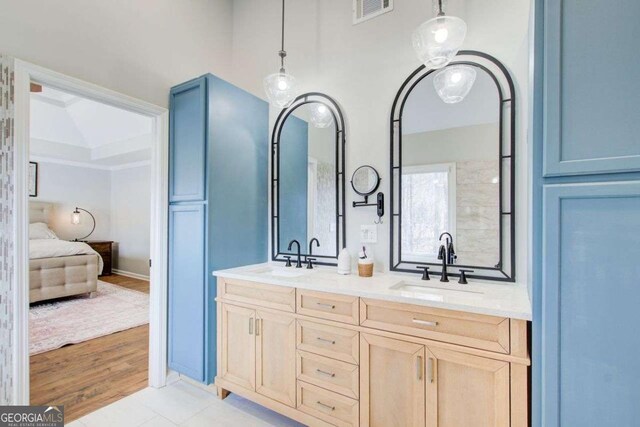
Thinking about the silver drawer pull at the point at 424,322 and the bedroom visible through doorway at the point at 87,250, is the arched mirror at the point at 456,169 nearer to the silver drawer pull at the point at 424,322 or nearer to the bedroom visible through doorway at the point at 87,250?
the silver drawer pull at the point at 424,322

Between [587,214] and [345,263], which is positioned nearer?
[587,214]

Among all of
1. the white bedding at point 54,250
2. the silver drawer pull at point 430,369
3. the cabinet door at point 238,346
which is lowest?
the cabinet door at point 238,346

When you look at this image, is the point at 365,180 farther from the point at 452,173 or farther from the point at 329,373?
the point at 329,373

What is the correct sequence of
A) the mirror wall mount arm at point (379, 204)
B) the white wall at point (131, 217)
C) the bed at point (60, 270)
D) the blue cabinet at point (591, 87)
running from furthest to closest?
1. the white wall at point (131, 217)
2. the bed at point (60, 270)
3. the mirror wall mount arm at point (379, 204)
4. the blue cabinet at point (591, 87)

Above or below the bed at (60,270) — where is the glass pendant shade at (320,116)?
above

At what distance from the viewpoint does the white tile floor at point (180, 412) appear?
74.4 inches

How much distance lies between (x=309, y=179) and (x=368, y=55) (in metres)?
1.04

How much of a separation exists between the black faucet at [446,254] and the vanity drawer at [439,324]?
1.56 feet

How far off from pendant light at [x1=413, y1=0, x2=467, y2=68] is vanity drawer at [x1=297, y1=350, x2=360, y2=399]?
1723 millimetres

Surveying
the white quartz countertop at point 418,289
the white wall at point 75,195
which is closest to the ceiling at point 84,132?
the white wall at point 75,195

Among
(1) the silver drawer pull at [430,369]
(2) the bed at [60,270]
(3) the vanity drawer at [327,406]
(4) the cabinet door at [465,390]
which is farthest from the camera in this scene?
(2) the bed at [60,270]

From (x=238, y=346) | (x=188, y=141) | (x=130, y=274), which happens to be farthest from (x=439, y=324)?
(x=130, y=274)

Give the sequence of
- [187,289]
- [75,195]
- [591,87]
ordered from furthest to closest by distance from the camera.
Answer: [75,195], [187,289], [591,87]

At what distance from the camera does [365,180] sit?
2156mm
